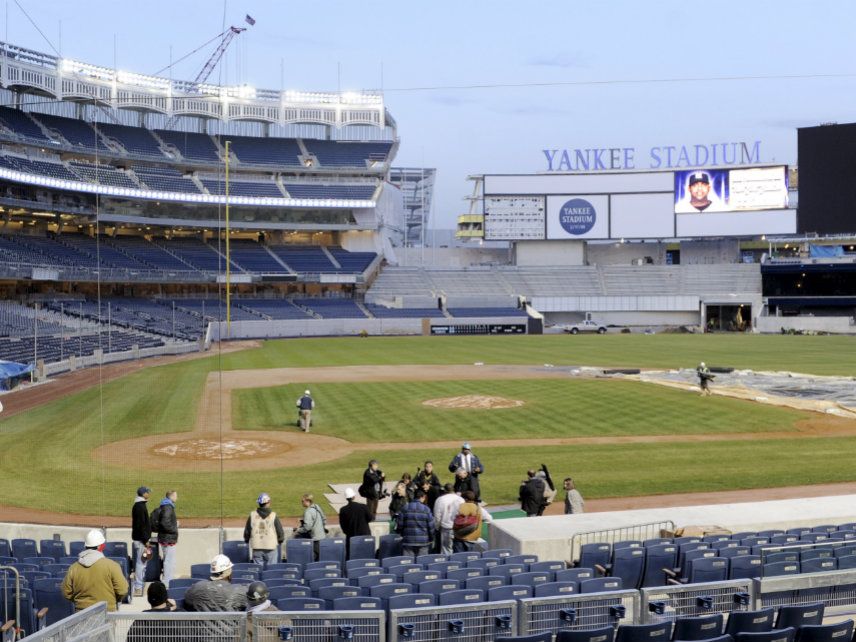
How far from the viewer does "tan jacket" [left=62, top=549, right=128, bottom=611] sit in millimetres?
8570

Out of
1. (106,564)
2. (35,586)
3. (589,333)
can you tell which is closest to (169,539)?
(35,586)

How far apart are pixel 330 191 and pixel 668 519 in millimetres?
83974

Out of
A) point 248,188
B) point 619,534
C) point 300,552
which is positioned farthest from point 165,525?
point 248,188

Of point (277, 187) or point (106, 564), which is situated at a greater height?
point (277, 187)

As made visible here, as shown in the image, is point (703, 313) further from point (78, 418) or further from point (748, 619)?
point (748, 619)

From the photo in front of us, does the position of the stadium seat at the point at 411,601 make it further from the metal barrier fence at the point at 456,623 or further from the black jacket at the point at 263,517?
the black jacket at the point at 263,517

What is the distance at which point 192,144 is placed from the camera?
92250 millimetres

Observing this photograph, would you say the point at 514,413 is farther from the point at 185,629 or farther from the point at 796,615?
the point at 185,629

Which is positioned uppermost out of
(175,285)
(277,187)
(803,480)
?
(277,187)

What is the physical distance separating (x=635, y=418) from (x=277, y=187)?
69.2m

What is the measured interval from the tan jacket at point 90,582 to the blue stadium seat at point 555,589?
14.1 ft

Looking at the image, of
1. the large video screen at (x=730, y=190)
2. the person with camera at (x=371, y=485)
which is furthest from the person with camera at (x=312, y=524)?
the large video screen at (x=730, y=190)

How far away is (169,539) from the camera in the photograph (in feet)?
44.6

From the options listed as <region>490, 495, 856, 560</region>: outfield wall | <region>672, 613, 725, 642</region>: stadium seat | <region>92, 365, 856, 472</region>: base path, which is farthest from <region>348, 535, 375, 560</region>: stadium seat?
<region>92, 365, 856, 472</region>: base path
